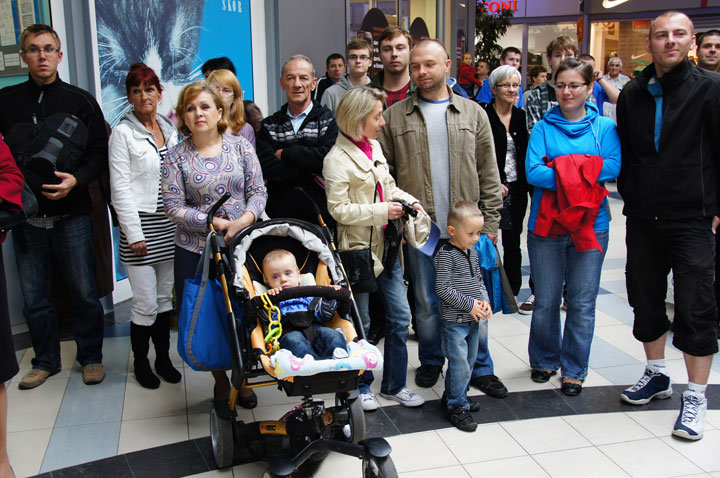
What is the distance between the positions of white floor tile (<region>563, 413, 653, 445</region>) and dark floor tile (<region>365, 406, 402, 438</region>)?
934 millimetres

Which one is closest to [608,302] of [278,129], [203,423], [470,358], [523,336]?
[523,336]

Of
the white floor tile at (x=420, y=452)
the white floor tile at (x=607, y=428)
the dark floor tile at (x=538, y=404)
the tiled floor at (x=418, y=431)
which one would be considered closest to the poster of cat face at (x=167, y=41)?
the tiled floor at (x=418, y=431)

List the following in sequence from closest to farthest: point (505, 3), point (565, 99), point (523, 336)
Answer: point (565, 99)
point (523, 336)
point (505, 3)

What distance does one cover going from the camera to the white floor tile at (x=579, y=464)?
313 cm

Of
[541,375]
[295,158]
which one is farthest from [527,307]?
[295,158]

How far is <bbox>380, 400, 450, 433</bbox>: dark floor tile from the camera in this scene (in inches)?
140

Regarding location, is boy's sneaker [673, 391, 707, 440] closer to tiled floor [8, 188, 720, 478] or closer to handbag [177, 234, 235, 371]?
tiled floor [8, 188, 720, 478]

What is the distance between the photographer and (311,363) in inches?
103

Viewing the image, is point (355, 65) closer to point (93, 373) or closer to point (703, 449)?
point (93, 373)

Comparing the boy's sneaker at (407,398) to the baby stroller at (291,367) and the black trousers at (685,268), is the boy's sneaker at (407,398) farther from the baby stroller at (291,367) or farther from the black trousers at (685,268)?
the black trousers at (685,268)

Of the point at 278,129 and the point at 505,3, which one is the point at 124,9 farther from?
the point at 505,3

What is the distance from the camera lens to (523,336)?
4836 mm

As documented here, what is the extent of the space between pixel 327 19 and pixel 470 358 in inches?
199

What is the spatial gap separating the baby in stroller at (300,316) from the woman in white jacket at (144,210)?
1040 mm
